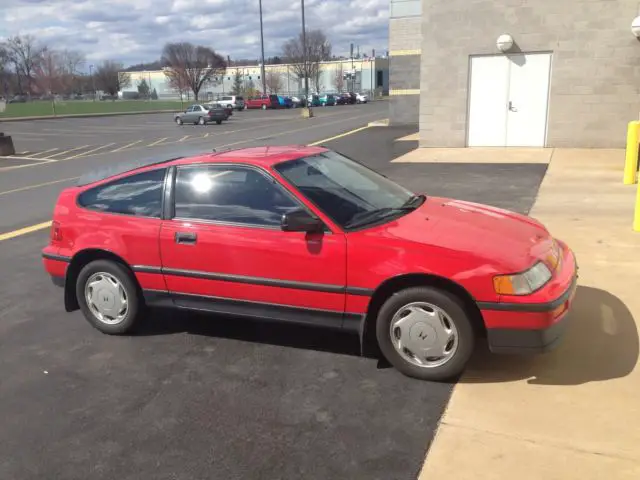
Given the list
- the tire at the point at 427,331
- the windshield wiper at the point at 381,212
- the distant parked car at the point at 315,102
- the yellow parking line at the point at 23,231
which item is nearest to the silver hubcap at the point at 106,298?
the windshield wiper at the point at 381,212

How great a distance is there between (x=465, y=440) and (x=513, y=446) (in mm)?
239

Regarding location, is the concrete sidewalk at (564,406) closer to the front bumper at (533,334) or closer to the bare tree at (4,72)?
the front bumper at (533,334)

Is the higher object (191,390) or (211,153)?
(211,153)

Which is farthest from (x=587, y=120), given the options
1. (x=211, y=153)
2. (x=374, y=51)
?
(x=374, y=51)

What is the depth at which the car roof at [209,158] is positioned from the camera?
4.33 m

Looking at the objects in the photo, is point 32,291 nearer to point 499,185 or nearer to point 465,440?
point 465,440

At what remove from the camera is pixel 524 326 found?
11.2 ft

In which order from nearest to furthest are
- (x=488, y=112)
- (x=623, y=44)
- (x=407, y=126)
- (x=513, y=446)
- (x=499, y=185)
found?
(x=513, y=446)
(x=499, y=185)
(x=623, y=44)
(x=488, y=112)
(x=407, y=126)

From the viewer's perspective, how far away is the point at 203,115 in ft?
122

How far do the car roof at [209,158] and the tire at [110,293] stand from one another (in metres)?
0.75

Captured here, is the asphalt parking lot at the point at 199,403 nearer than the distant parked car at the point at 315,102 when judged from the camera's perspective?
Yes

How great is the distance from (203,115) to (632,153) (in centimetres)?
3040

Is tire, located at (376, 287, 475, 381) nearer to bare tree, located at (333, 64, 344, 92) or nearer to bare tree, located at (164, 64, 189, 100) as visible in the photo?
bare tree, located at (164, 64, 189, 100)

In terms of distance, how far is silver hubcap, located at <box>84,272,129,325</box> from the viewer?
4578 millimetres
